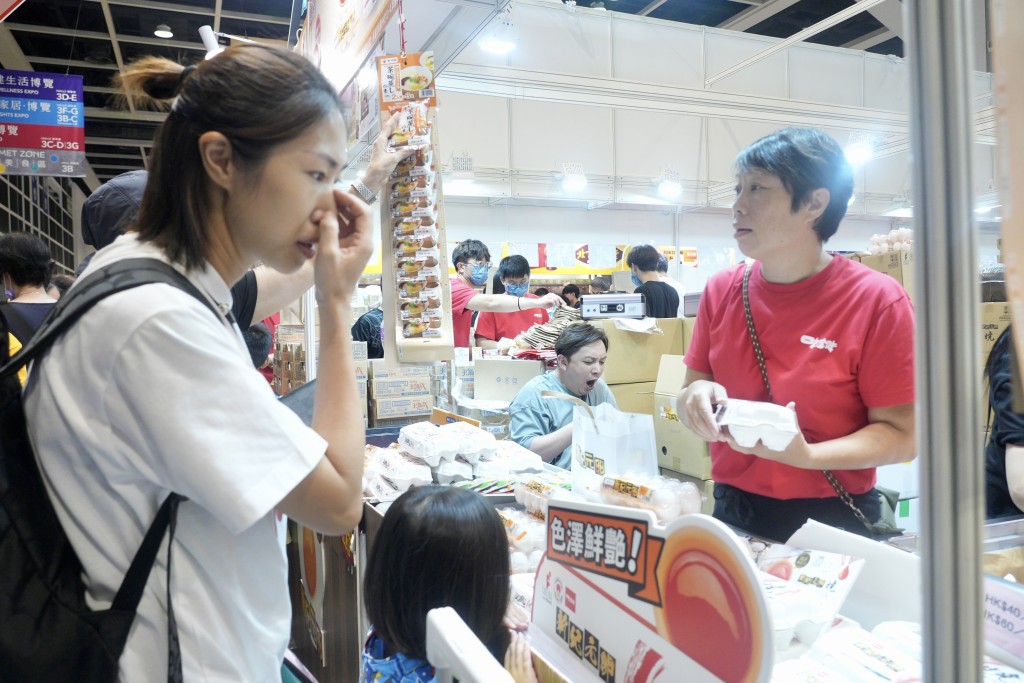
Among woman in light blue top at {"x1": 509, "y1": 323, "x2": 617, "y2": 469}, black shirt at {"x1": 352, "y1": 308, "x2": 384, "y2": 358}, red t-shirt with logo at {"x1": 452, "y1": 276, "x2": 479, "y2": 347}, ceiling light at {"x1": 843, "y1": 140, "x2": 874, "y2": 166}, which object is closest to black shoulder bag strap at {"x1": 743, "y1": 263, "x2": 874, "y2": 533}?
woman in light blue top at {"x1": 509, "y1": 323, "x2": 617, "y2": 469}

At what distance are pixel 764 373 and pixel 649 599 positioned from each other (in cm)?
94

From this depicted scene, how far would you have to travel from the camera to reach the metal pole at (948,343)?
50cm

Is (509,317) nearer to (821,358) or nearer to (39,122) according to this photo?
(821,358)

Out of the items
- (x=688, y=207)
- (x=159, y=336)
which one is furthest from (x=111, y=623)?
(x=688, y=207)

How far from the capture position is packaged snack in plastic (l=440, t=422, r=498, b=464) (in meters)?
2.39

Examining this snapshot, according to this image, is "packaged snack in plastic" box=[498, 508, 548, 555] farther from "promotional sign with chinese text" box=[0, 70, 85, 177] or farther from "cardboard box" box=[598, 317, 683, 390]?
"promotional sign with chinese text" box=[0, 70, 85, 177]

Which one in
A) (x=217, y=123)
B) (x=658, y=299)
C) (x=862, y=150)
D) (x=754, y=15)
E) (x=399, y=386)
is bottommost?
(x=399, y=386)

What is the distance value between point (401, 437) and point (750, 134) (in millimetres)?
10332

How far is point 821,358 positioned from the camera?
5.23ft

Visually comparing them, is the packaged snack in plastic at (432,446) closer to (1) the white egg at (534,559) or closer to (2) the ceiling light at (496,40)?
(1) the white egg at (534,559)

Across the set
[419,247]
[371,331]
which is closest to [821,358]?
[419,247]

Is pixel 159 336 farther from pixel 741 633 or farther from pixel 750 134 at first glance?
pixel 750 134

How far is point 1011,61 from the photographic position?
452mm

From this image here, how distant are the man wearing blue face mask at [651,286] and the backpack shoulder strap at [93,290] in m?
4.47
